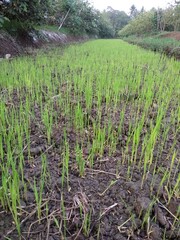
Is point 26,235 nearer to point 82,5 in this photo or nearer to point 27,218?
point 27,218

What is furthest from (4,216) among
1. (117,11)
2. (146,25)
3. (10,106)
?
(117,11)

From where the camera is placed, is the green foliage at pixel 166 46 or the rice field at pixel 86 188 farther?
the green foliage at pixel 166 46

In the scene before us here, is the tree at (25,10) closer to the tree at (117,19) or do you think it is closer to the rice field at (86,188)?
the rice field at (86,188)

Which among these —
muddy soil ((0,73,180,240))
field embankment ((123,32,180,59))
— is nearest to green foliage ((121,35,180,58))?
field embankment ((123,32,180,59))

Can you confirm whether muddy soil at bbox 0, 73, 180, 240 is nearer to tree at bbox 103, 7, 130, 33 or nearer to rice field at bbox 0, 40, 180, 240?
rice field at bbox 0, 40, 180, 240

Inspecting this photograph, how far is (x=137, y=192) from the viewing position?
3.01 ft

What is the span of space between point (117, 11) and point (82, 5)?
183 feet

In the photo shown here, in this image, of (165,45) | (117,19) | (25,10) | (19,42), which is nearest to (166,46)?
(165,45)

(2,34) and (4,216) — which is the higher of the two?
(2,34)

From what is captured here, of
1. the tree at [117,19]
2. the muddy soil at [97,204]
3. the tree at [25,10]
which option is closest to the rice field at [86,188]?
the muddy soil at [97,204]

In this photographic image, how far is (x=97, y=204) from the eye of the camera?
2.83 feet

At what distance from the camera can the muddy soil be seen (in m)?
0.74

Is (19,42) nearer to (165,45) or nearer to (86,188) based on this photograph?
(165,45)

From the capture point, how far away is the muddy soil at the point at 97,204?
74cm
